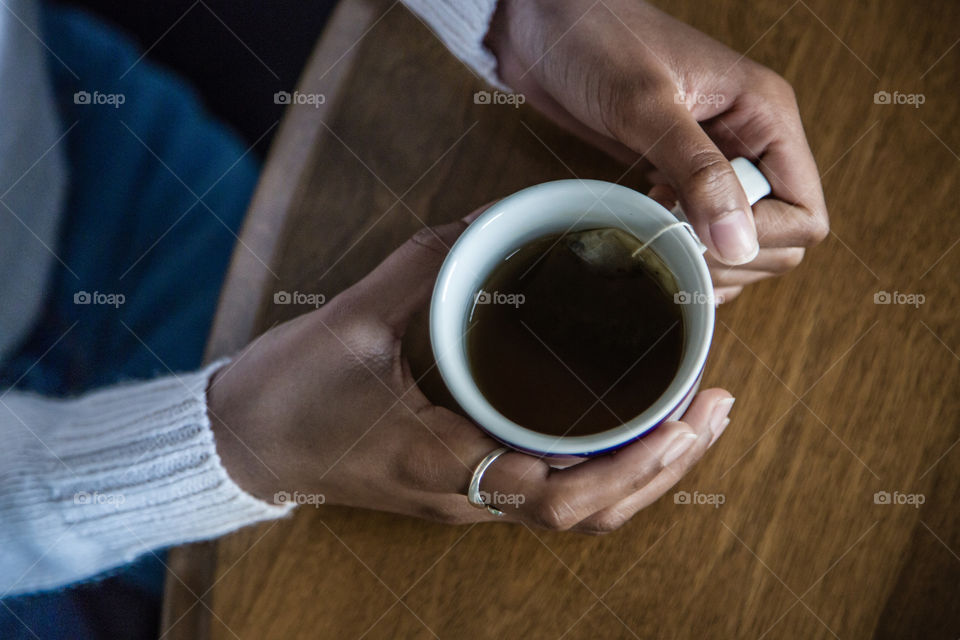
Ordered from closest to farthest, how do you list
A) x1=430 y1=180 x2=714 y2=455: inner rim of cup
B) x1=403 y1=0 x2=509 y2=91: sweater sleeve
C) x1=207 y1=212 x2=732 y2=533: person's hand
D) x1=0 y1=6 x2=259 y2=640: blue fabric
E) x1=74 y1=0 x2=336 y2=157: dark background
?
x1=430 y1=180 x2=714 y2=455: inner rim of cup < x1=207 y1=212 x2=732 y2=533: person's hand < x1=403 y1=0 x2=509 y2=91: sweater sleeve < x1=0 y1=6 x2=259 y2=640: blue fabric < x1=74 y1=0 x2=336 y2=157: dark background

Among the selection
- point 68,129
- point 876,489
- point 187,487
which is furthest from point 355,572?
point 68,129

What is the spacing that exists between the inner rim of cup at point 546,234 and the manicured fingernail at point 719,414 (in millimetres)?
93

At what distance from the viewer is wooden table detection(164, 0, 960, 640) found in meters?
0.58

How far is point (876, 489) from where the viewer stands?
1.90 feet

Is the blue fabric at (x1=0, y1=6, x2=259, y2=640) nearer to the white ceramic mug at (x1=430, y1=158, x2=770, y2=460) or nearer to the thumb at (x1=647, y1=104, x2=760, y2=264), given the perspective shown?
the white ceramic mug at (x1=430, y1=158, x2=770, y2=460)

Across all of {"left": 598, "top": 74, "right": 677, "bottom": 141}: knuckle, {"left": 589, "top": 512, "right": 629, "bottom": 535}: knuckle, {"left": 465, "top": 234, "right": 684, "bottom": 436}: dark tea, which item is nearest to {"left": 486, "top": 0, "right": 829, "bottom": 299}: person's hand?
{"left": 598, "top": 74, "right": 677, "bottom": 141}: knuckle

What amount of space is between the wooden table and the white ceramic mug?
14cm

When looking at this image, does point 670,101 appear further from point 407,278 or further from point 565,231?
point 407,278

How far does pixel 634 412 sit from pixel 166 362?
54 cm

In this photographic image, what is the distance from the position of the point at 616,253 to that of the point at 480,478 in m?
0.20

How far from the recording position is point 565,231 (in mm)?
526

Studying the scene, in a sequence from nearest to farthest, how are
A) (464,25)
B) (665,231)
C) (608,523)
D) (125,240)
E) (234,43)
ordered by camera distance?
(665,231) < (608,523) < (464,25) < (125,240) < (234,43)

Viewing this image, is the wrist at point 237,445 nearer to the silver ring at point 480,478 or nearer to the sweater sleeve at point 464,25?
the silver ring at point 480,478

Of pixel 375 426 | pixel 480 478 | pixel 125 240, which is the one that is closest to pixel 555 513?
pixel 480 478
